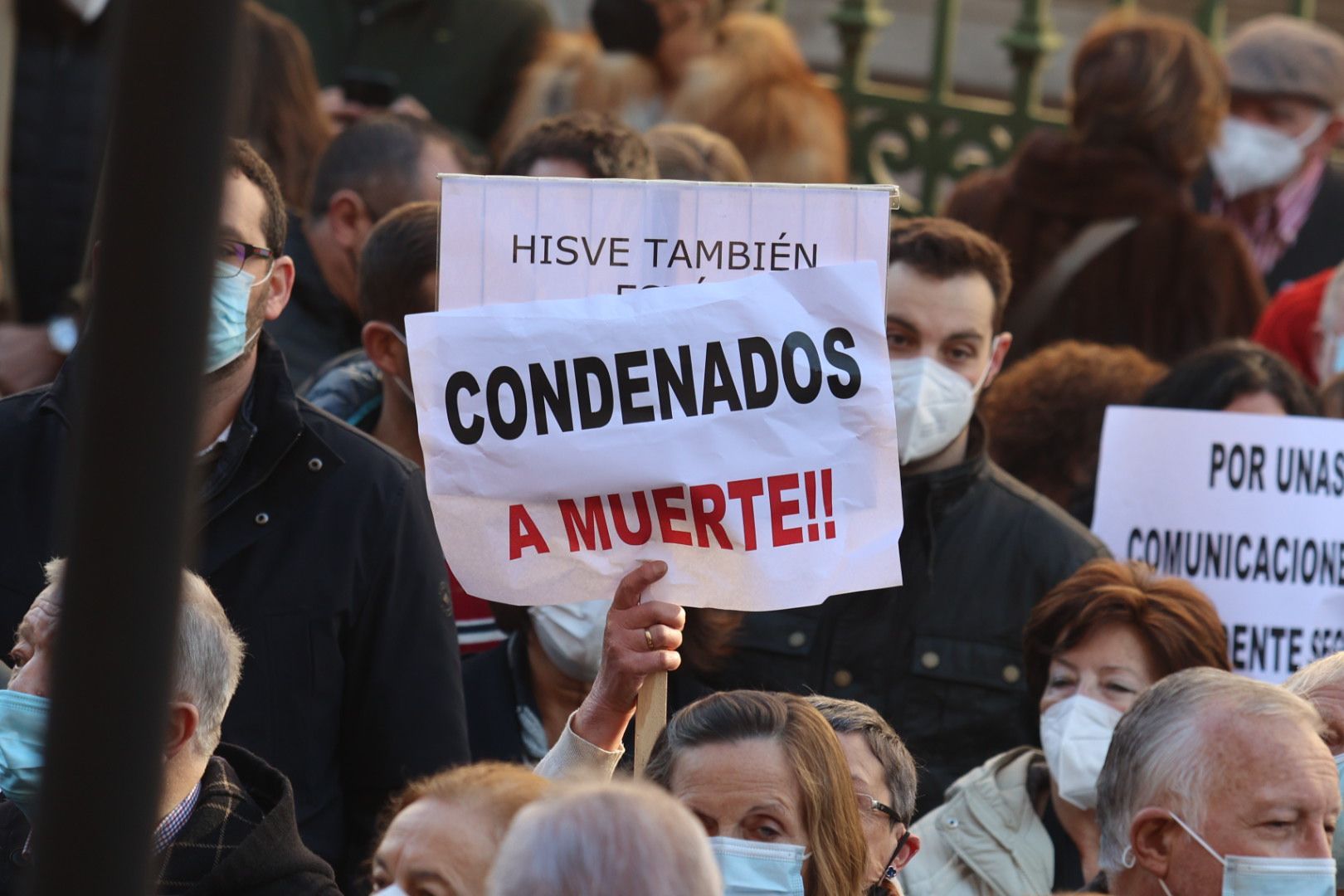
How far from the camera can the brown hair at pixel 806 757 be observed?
338 cm

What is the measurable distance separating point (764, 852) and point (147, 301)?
77.4 inches

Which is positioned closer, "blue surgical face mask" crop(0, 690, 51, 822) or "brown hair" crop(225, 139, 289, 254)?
"blue surgical face mask" crop(0, 690, 51, 822)

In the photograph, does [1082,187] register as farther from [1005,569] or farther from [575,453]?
[575,453]

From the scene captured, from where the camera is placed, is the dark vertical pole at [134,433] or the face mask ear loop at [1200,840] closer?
the dark vertical pole at [134,433]

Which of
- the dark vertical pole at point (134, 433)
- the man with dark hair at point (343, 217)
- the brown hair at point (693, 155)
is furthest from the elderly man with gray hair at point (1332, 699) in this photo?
the man with dark hair at point (343, 217)

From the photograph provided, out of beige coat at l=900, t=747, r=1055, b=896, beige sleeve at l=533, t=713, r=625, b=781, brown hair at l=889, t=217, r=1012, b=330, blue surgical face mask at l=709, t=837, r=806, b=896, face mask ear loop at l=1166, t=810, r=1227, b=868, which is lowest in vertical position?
beige coat at l=900, t=747, r=1055, b=896

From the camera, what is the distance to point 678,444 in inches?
145

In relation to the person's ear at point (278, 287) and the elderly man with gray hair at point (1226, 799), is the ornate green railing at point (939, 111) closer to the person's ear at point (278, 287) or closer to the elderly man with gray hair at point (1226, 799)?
the person's ear at point (278, 287)

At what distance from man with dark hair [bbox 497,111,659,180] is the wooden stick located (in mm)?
2194

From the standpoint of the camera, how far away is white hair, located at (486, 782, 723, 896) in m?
2.61

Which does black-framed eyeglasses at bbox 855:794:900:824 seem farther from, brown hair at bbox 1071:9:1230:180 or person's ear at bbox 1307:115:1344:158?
person's ear at bbox 1307:115:1344:158

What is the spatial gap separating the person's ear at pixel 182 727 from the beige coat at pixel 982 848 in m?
1.61

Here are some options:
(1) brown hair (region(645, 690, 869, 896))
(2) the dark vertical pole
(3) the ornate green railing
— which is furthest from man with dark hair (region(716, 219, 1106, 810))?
(3) the ornate green railing

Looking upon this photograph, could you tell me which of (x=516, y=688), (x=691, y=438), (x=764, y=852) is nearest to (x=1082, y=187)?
(x=516, y=688)
